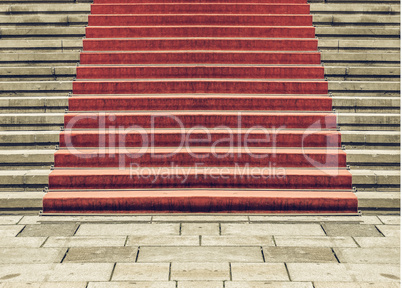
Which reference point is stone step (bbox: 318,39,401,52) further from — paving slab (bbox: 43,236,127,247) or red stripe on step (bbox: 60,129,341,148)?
paving slab (bbox: 43,236,127,247)

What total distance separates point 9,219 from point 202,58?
401 cm

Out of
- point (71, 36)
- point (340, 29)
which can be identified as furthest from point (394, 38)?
point (71, 36)

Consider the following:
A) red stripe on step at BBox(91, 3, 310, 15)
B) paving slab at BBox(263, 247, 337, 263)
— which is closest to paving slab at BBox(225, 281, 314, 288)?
paving slab at BBox(263, 247, 337, 263)

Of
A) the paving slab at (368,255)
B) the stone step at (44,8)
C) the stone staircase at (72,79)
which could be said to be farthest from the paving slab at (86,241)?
the stone step at (44,8)

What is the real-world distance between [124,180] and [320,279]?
2.96 meters

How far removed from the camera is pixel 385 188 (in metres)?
6.18

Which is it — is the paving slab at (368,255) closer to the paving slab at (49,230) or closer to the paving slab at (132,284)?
the paving slab at (132,284)

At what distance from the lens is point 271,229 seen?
534 centimetres

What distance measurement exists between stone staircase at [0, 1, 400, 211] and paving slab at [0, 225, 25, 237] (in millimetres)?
470

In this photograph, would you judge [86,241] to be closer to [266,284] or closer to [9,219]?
[9,219]

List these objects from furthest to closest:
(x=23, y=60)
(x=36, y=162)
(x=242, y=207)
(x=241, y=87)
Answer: (x=23, y=60) < (x=241, y=87) < (x=36, y=162) < (x=242, y=207)

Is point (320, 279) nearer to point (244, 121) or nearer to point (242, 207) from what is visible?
point (242, 207)

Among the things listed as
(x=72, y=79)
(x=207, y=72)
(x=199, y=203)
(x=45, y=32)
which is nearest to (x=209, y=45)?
(x=207, y=72)

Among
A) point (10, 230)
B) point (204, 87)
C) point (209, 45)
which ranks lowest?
point (10, 230)
